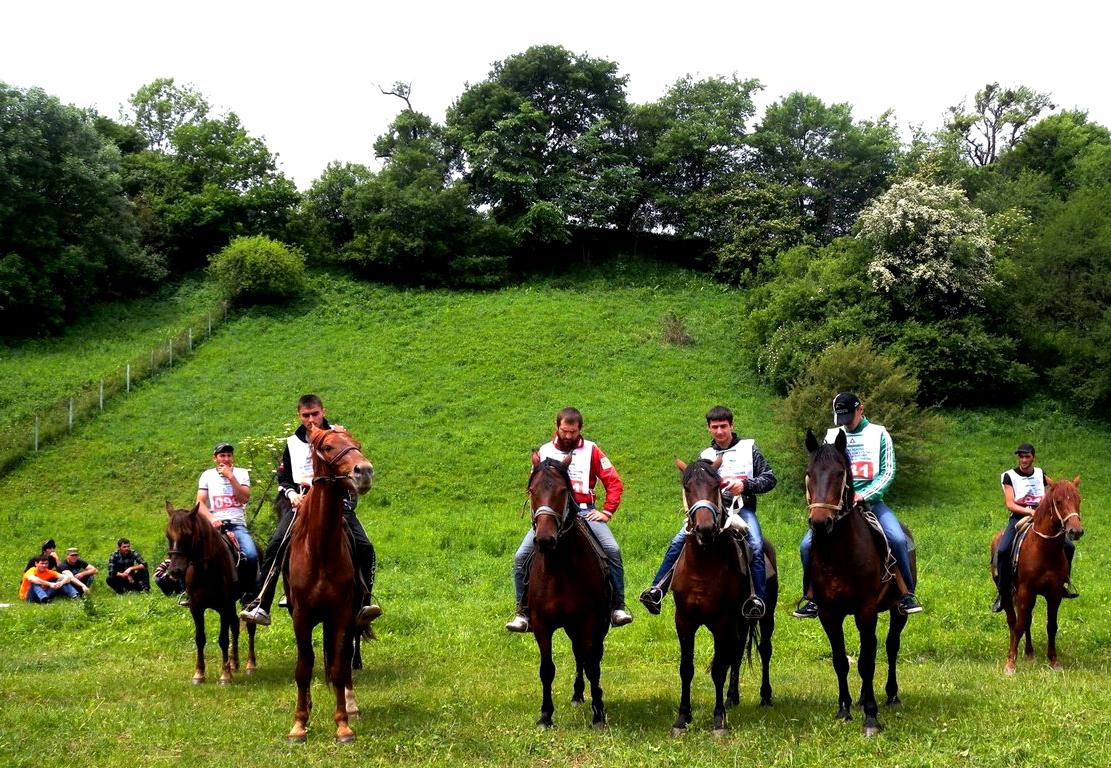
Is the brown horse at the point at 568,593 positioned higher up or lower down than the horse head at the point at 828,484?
lower down

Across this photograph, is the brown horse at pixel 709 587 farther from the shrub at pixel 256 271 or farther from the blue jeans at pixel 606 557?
the shrub at pixel 256 271

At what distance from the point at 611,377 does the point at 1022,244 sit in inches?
701

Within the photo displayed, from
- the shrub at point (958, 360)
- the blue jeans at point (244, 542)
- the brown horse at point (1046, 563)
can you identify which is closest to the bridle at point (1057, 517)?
the brown horse at point (1046, 563)

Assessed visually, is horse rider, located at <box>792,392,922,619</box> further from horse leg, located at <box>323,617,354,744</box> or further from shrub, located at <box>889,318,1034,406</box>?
shrub, located at <box>889,318,1034,406</box>

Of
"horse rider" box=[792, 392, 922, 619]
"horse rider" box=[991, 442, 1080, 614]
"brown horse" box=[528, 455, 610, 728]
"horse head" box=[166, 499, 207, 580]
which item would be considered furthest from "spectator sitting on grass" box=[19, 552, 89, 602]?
"horse rider" box=[991, 442, 1080, 614]

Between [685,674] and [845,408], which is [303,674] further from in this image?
[845,408]

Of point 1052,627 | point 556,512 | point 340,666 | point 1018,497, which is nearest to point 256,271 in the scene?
point 1018,497

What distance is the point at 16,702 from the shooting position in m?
10.3

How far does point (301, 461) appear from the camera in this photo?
1045cm

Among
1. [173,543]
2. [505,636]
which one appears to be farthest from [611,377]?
[173,543]

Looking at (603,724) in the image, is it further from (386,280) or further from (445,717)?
(386,280)

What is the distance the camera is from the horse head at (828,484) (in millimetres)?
8594

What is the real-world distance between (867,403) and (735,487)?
2151 centimetres

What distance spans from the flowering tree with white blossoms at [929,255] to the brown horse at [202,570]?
103 feet
